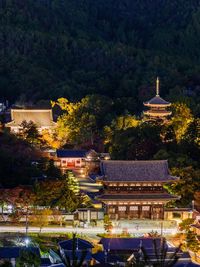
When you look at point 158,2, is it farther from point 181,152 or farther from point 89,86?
point 181,152

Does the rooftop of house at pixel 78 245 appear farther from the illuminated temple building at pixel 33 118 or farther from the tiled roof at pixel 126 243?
the illuminated temple building at pixel 33 118

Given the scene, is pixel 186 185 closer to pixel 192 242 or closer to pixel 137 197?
pixel 137 197

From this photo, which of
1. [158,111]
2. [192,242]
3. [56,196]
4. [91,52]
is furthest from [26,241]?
[91,52]

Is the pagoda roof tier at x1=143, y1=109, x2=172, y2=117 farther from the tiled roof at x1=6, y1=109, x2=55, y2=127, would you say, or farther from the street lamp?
the street lamp

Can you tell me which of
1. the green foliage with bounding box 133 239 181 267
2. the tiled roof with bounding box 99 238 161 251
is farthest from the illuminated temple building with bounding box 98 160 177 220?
the green foliage with bounding box 133 239 181 267

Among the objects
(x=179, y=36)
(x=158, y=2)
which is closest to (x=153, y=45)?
(x=179, y=36)

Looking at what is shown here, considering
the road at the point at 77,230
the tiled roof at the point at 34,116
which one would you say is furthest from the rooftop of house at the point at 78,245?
the tiled roof at the point at 34,116
